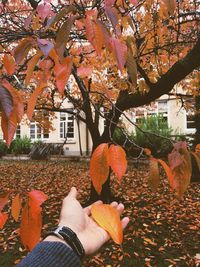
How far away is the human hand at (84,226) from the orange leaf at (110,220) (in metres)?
0.09

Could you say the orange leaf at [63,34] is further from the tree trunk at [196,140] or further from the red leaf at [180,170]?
the tree trunk at [196,140]

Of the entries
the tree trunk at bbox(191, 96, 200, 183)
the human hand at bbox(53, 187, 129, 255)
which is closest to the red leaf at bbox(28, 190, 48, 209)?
the human hand at bbox(53, 187, 129, 255)

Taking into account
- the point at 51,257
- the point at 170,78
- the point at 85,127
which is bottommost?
the point at 51,257

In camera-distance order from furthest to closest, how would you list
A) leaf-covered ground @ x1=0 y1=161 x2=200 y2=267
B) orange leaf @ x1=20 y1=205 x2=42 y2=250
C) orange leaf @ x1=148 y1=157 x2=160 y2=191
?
leaf-covered ground @ x1=0 y1=161 x2=200 y2=267
orange leaf @ x1=148 y1=157 x2=160 y2=191
orange leaf @ x1=20 y1=205 x2=42 y2=250

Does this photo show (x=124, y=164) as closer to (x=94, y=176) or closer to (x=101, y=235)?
(x=94, y=176)

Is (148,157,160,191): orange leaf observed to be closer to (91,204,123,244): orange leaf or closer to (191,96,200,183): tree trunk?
(91,204,123,244): orange leaf

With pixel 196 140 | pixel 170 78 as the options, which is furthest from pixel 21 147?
pixel 170 78

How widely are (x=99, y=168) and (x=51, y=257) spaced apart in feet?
1.40

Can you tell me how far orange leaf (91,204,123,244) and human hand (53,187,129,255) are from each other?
0.09 m

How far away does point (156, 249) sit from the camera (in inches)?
192

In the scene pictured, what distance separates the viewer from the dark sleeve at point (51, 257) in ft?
3.55

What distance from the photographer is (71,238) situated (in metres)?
1.25

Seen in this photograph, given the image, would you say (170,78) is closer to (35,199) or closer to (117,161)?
(117,161)

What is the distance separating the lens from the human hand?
1348mm
